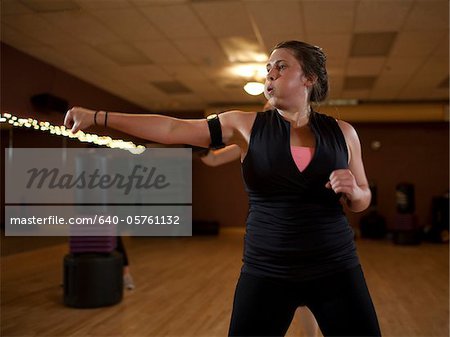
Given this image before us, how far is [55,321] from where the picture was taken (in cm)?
332

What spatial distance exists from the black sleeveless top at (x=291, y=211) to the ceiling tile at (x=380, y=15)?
3.90 metres

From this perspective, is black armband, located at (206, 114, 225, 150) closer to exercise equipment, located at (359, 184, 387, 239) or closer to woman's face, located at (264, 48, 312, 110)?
woman's face, located at (264, 48, 312, 110)

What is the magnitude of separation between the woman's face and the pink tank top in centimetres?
14

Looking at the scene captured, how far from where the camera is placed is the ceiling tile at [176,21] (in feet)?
15.8

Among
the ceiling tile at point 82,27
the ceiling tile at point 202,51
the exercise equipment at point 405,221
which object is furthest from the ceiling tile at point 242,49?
the exercise equipment at point 405,221

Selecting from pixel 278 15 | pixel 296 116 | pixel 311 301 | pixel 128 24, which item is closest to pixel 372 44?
pixel 278 15

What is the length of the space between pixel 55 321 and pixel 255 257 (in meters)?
2.60

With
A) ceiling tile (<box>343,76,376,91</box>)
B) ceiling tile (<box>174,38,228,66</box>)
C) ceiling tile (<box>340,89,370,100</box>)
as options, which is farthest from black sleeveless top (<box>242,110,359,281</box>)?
ceiling tile (<box>340,89,370,100</box>)

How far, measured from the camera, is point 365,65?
6977mm

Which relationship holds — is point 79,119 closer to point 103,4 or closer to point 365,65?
point 103,4

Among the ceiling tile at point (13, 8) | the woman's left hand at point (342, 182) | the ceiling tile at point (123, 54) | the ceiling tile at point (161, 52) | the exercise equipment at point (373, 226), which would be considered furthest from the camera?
the exercise equipment at point (373, 226)

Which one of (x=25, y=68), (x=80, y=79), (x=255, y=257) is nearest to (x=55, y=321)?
(x=255, y=257)

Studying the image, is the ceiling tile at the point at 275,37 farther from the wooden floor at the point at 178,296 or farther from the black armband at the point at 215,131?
the black armband at the point at 215,131

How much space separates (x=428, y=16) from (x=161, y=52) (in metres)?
3.33
